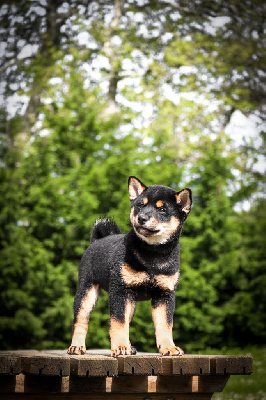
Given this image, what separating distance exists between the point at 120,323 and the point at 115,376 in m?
0.34

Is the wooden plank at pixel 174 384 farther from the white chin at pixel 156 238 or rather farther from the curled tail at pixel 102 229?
the curled tail at pixel 102 229

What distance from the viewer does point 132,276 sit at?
11.7 feet

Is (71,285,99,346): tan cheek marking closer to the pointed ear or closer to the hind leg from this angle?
the hind leg

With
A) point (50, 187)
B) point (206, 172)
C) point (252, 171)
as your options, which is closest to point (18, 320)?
point (50, 187)

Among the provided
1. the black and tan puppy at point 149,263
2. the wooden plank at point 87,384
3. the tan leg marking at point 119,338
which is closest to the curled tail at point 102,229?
the black and tan puppy at point 149,263

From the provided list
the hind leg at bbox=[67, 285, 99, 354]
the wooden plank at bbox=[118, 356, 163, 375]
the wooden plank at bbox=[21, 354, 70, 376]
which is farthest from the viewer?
the hind leg at bbox=[67, 285, 99, 354]

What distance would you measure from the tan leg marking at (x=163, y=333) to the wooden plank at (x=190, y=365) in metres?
0.17

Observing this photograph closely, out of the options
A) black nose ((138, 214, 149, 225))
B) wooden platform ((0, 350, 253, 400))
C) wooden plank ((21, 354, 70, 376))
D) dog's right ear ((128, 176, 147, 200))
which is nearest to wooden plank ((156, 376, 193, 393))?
wooden platform ((0, 350, 253, 400))

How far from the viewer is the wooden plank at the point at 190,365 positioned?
335 centimetres

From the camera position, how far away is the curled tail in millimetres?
4484

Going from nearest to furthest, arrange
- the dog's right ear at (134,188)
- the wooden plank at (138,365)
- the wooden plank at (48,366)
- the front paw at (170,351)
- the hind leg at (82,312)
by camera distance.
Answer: the wooden plank at (48,366)
the wooden plank at (138,365)
the front paw at (170,351)
the dog's right ear at (134,188)
the hind leg at (82,312)

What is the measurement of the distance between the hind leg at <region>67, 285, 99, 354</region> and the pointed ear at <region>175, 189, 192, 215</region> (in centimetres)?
102

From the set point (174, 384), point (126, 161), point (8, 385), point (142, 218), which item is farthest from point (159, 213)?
point (126, 161)

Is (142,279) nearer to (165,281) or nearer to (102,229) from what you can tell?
(165,281)
